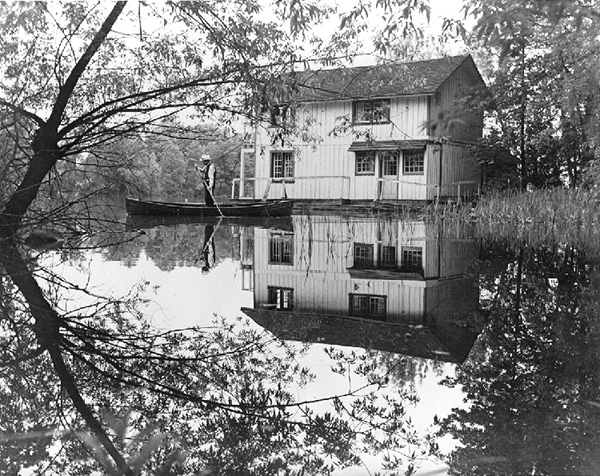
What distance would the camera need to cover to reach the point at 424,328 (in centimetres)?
442

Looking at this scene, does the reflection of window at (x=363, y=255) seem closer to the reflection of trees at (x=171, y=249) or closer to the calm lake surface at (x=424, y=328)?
the calm lake surface at (x=424, y=328)

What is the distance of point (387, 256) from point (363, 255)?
0.33 metres

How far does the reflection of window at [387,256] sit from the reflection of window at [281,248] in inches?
46.6

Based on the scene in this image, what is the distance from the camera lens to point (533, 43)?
78.1 feet

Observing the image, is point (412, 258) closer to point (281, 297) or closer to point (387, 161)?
point (281, 297)

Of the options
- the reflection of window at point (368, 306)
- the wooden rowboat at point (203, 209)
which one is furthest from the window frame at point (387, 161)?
the reflection of window at point (368, 306)

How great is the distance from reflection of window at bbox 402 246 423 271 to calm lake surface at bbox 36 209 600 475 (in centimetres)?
3

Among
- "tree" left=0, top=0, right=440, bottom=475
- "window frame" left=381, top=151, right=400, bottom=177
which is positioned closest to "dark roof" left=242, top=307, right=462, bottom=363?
"tree" left=0, top=0, right=440, bottom=475

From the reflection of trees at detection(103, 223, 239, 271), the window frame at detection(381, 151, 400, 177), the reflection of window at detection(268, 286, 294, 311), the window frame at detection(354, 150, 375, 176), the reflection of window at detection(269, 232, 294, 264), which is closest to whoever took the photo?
the reflection of window at detection(268, 286, 294, 311)

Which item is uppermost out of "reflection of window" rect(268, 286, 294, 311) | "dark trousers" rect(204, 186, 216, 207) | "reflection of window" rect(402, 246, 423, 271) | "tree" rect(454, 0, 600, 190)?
"tree" rect(454, 0, 600, 190)

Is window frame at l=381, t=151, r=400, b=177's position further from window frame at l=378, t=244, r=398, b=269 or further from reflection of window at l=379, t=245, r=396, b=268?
reflection of window at l=379, t=245, r=396, b=268

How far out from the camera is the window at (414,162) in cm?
2622

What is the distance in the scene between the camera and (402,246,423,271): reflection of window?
325 inches

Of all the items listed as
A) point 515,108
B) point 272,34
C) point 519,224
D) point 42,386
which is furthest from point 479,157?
point 42,386
